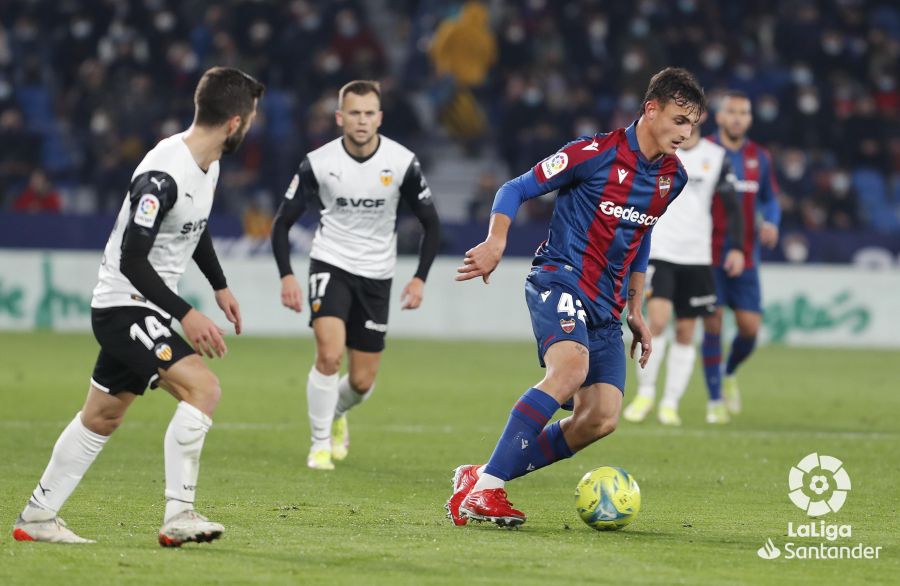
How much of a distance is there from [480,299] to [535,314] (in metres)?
13.4

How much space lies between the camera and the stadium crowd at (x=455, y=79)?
875 inches

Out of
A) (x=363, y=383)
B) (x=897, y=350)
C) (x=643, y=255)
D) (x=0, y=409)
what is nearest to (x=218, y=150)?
(x=643, y=255)

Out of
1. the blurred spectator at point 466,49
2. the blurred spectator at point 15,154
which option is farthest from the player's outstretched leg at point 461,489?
the blurred spectator at point 466,49

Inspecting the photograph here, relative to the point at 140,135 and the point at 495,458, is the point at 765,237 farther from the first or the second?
the point at 140,135

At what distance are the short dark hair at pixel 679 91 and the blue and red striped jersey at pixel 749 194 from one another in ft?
17.9

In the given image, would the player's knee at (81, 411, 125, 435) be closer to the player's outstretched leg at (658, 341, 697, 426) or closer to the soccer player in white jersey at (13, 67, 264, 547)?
the soccer player in white jersey at (13, 67, 264, 547)

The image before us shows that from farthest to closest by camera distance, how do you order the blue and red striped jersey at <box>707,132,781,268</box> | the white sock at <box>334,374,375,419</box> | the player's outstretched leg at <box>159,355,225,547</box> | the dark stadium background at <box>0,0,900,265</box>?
the dark stadium background at <box>0,0,900,265</box> < the blue and red striped jersey at <box>707,132,781,268</box> < the white sock at <box>334,374,375,419</box> < the player's outstretched leg at <box>159,355,225,547</box>

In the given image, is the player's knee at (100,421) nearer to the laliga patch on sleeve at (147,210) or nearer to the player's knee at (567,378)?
the laliga patch on sleeve at (147,210)

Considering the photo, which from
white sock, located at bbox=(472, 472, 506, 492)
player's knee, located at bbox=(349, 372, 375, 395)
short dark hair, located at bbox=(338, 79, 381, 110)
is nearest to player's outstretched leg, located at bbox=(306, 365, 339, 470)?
player's knee, located at bbox=(349, 372, 375, 395)

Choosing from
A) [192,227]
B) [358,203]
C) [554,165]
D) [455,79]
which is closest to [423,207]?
[358,203]

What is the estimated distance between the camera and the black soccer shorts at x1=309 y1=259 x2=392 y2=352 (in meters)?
9.18

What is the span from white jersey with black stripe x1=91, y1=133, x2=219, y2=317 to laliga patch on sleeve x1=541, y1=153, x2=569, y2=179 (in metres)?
1.64

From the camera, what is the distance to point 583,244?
6922mm

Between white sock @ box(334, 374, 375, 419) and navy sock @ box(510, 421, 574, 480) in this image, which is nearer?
navy sock @ box(510, 421, 574, 480)
